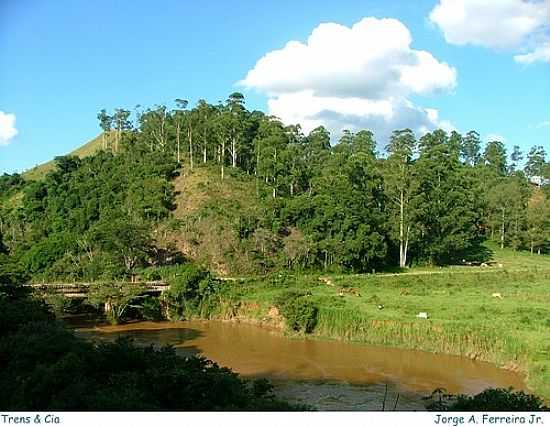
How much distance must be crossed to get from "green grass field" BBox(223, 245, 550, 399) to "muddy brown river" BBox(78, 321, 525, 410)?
2.16ft

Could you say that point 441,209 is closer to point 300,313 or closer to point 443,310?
point 443,310

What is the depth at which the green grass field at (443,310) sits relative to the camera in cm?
2006

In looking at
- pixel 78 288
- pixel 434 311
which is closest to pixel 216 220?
pixel 78 288

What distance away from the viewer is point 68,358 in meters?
9.03

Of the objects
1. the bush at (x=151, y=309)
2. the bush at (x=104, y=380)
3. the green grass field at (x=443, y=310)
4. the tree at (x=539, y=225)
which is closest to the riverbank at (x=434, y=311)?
the green grass field at (x=443, y=310)

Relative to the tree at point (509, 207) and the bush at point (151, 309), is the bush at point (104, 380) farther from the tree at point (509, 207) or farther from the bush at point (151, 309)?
the tree at point (509, 207)

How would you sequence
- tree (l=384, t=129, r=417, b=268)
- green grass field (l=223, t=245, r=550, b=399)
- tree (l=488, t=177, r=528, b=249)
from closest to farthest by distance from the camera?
green grass field (l=223, t=245, r=550, b=399) < tree (l=384, t=129, r=417, b=268) < tree (l=488, t=177, r=528, b=249)

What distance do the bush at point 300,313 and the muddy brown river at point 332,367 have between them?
78 cm

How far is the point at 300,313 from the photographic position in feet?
82.7

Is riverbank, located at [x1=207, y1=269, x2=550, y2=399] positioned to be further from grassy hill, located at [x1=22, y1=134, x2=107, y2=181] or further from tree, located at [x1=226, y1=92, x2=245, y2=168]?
grassy hill, located at [x1=22, y1=134, x2=107, y2=181]

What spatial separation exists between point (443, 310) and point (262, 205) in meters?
19.1

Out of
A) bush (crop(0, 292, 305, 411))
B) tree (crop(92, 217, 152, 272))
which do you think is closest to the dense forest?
tree (crop(92, 217, 152, 272))

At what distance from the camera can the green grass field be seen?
20062mm

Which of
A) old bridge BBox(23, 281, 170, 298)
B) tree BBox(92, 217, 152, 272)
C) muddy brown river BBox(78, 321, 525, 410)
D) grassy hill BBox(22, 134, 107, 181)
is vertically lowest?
muddy brown river BBox(78, 321, 525, 410)
